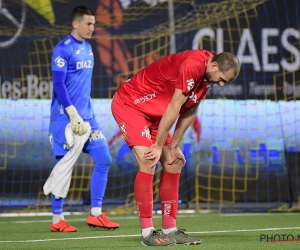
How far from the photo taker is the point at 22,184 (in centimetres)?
987

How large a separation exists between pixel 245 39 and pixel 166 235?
16.0ft

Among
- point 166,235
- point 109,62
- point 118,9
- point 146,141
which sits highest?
point 118,9

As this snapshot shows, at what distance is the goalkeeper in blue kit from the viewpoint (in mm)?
7691

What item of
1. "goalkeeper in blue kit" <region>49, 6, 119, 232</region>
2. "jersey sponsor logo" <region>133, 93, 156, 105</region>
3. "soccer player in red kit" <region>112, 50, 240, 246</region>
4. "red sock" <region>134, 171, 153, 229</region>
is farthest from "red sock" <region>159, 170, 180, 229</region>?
"goalkeeper in blue kit" <region>49, 6, 119, 232</region>

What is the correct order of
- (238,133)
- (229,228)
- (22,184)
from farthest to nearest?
(238,133) < (22,184) < (229,228)

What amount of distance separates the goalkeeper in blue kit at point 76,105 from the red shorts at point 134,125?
141cm

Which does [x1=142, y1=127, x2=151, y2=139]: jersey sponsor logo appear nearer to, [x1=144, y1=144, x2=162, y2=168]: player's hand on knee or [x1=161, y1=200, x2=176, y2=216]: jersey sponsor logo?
[x1=144, y1=144, x2=162, y2=168]: player's hand on knee

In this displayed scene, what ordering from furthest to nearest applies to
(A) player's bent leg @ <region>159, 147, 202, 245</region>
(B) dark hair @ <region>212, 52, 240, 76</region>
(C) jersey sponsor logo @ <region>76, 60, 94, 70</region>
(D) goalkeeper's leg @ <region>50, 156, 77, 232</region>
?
(C) jersey sponsor logo @ <region>76, 60, 94, 70</region>, (D) goalkeeper's leg @ <region>50, 156, 77, 232</region>, (A) player's bent leg @ <region>159, 147, 202, 245</region>, (B) dark hair @ <region>212, 52, 240, 76</region>

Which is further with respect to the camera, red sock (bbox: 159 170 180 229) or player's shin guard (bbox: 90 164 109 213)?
player's shin guard (bbox: 90 164 109 213)

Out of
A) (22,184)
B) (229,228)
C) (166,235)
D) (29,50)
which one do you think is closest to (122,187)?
(22,184)

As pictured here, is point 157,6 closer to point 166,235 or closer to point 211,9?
point 211,9

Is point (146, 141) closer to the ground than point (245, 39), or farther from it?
closer to the ground

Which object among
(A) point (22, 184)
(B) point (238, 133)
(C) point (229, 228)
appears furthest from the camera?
(B) point (238, 133)

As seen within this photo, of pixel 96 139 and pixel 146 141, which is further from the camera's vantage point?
pixel 96 139
